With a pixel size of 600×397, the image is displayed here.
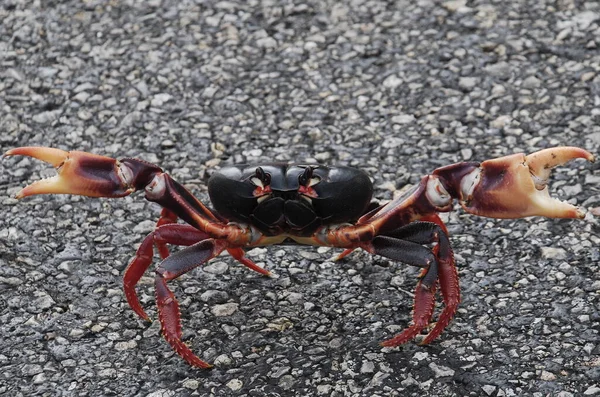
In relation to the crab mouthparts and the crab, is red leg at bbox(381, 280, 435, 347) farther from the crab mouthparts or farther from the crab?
the crab mouthparts

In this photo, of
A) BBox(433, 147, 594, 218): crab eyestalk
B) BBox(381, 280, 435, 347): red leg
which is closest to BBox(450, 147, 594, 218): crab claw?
BBox(433, 147, 594, 218): crab eyestalk

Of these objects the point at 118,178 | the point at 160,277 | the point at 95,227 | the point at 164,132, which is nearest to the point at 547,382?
the point at 160,277

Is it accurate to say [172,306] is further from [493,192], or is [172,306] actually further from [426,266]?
[493,192]

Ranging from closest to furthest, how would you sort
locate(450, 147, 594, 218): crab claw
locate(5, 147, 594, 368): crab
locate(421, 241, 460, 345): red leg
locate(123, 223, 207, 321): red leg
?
locate(450, 147, 594, 218): crab claw, locate(5, 147, 594, 368): crab, locate(421, 241, 460, 345): red leg, locate(123, 223, 207, 321): red leg

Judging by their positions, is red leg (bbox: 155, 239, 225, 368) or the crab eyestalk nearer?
the crab eyestalk

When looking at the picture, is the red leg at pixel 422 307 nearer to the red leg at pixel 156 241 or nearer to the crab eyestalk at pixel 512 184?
the crab eyestalk at pixel 512 184

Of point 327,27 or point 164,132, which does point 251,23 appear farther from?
point 164,132

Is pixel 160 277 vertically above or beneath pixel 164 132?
above
